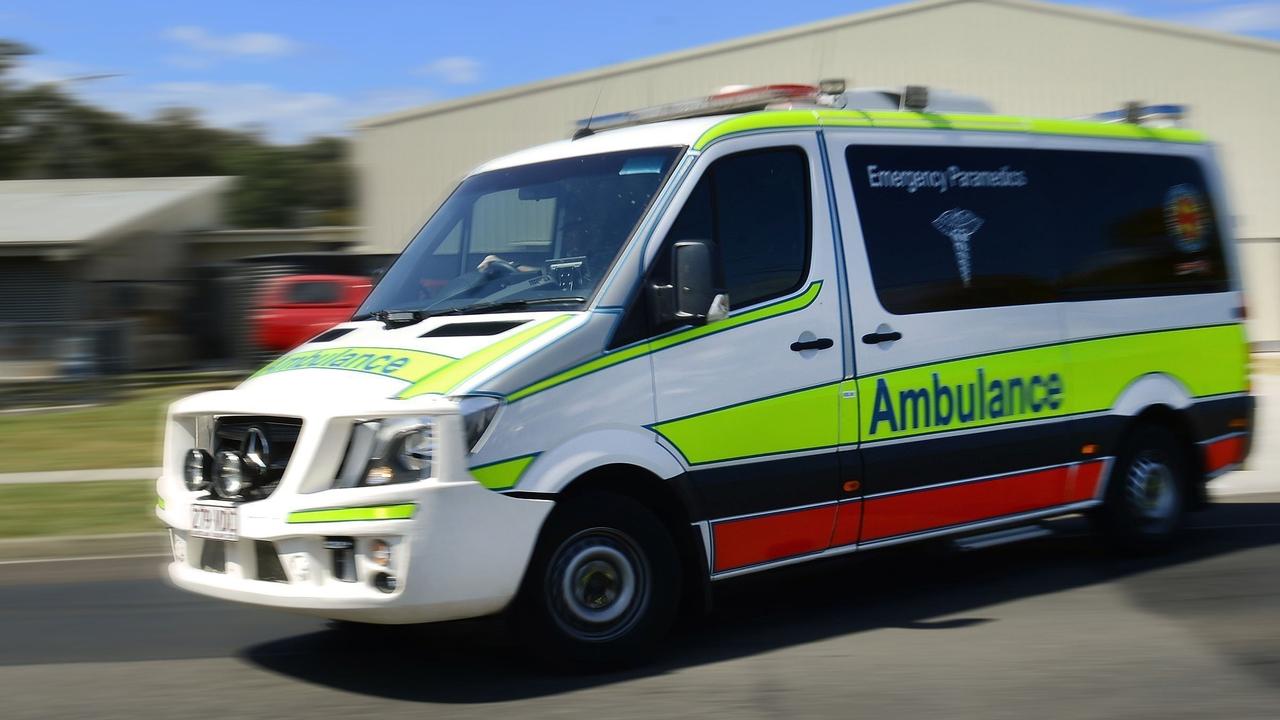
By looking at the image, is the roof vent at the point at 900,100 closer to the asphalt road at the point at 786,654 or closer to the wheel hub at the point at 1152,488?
the wheel hub at the point at 1152,488

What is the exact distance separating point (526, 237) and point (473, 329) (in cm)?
79

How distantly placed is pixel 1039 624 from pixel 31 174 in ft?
180

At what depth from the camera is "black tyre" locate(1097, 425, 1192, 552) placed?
7848mm

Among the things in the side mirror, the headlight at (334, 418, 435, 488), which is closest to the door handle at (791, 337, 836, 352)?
the side mirror

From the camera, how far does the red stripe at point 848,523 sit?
6.41m

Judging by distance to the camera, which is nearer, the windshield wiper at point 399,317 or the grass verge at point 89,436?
the windshield wiper at point 399,317

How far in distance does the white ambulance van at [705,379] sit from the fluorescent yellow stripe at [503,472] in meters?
0.01

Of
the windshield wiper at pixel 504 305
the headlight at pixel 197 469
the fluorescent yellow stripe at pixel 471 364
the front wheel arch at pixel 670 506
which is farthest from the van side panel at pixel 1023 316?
the headlight at pixel 197 469

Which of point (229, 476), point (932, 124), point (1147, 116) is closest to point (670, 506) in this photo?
point (229, 476)

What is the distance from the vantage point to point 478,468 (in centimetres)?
520

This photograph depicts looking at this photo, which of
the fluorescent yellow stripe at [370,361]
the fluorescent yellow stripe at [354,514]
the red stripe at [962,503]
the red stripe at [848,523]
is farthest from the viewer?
the red stripe at [962,503]

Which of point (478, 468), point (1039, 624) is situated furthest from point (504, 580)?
point (1039, 624)

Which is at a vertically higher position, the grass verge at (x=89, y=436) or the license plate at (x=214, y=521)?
the license plate at (x=214, y=521)

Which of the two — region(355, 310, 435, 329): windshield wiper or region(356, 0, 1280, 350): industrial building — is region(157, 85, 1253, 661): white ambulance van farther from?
region(356, 0, 1280, 350): industrial building
